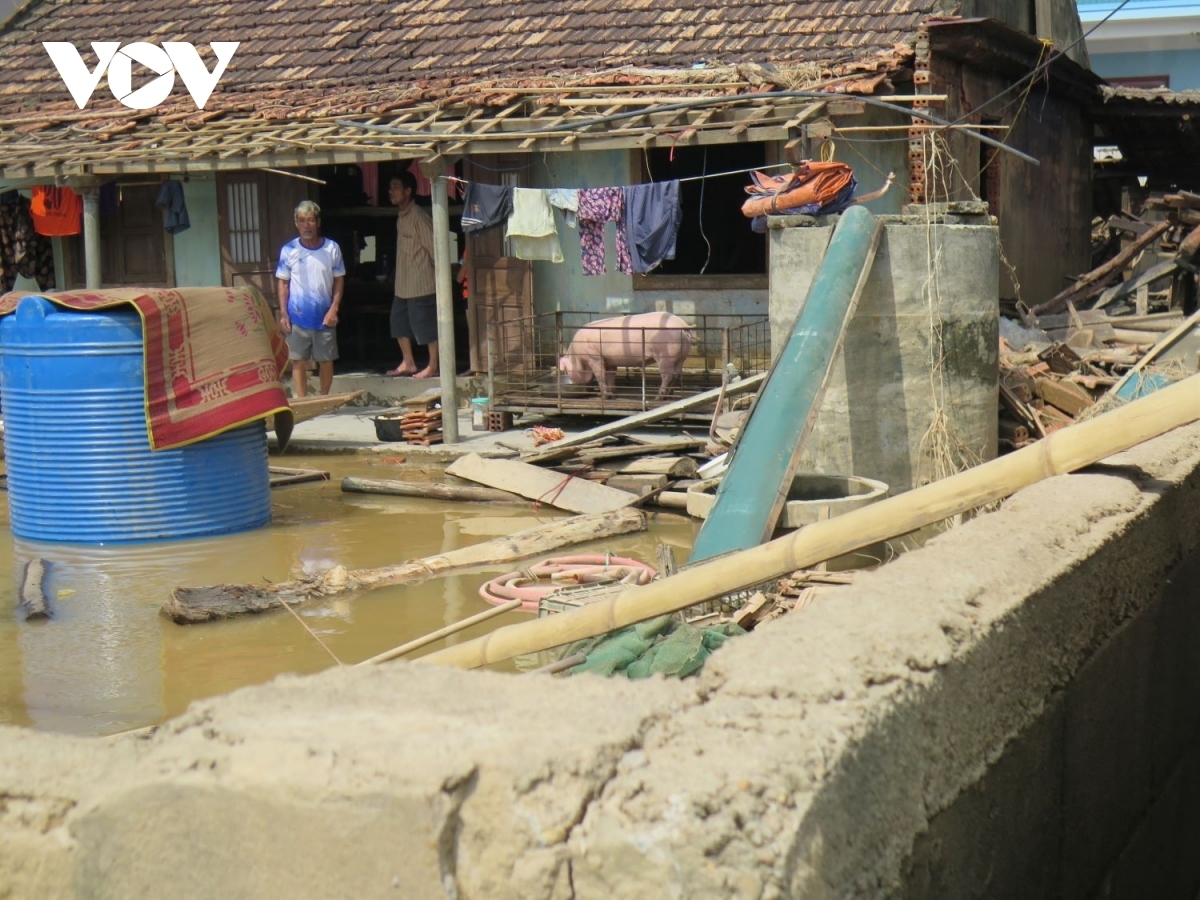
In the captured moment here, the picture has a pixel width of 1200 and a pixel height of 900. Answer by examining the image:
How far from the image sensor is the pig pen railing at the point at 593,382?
39.8 feet

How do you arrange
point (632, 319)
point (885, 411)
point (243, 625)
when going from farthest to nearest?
1. point (632, 319)
2. point (885, 411)
3. point (243, 625)

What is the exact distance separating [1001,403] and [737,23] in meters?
5.86

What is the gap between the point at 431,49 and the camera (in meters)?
14.6

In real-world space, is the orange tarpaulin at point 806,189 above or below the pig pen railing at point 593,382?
above

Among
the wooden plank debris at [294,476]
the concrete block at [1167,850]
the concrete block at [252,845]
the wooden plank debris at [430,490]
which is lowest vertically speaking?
the concrete block at [1167,850]

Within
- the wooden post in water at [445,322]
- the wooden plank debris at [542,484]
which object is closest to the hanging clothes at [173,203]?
the wooden post in water at [445,322]

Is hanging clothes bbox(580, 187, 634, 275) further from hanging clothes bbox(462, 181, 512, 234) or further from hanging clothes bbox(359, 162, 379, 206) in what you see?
hanging clothes bbox(359, 162, 379, 206)

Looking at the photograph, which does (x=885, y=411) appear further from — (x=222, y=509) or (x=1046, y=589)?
(x=1046, y=589)

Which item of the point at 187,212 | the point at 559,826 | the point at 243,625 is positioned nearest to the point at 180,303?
the point at 243,625

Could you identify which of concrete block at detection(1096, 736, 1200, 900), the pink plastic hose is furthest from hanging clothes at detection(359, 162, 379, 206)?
concrete block at detection(1096, 736, 1200, 900)

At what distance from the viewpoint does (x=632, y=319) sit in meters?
12.2

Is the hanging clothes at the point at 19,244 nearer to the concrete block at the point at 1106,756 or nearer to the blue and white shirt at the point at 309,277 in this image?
the blue and white shirt at the point at 309,277

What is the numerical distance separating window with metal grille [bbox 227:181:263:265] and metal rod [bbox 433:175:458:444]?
13.0ft

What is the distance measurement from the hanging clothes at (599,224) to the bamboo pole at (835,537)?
30.4 feet
